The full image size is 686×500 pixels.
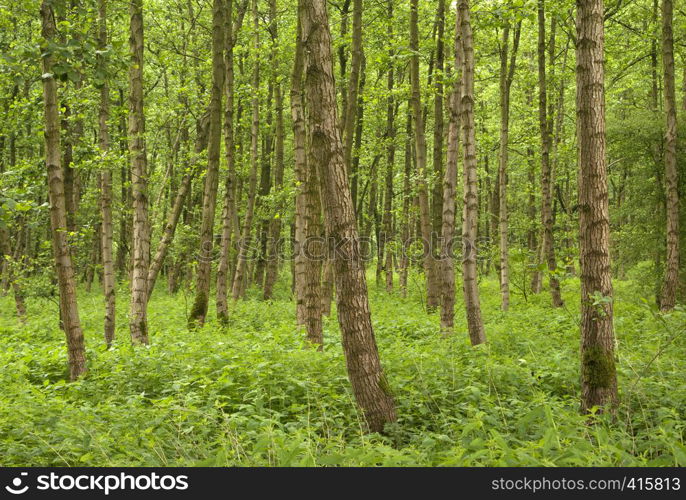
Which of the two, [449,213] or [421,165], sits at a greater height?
[421,165]

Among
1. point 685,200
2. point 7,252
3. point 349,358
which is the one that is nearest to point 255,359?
point 349,358

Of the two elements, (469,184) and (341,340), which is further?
(469,184)

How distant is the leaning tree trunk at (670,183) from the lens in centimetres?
1414

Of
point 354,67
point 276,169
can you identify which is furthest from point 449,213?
point 276,169

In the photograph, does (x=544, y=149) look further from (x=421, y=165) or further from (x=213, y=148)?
(x=213, y=148)

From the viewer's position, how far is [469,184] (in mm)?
11055

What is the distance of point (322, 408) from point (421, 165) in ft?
37.5

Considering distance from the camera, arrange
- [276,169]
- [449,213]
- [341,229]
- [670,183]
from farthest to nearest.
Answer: [276,169], [670,183], [449,213], [341,229]

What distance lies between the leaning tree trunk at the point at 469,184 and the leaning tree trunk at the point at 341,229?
16.3ft

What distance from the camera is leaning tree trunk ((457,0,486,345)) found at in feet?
35.7

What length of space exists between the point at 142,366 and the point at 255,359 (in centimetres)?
175

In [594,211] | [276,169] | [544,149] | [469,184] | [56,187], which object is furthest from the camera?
[276,169]

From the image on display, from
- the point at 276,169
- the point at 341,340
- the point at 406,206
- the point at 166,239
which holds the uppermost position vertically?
the point at 276,169
